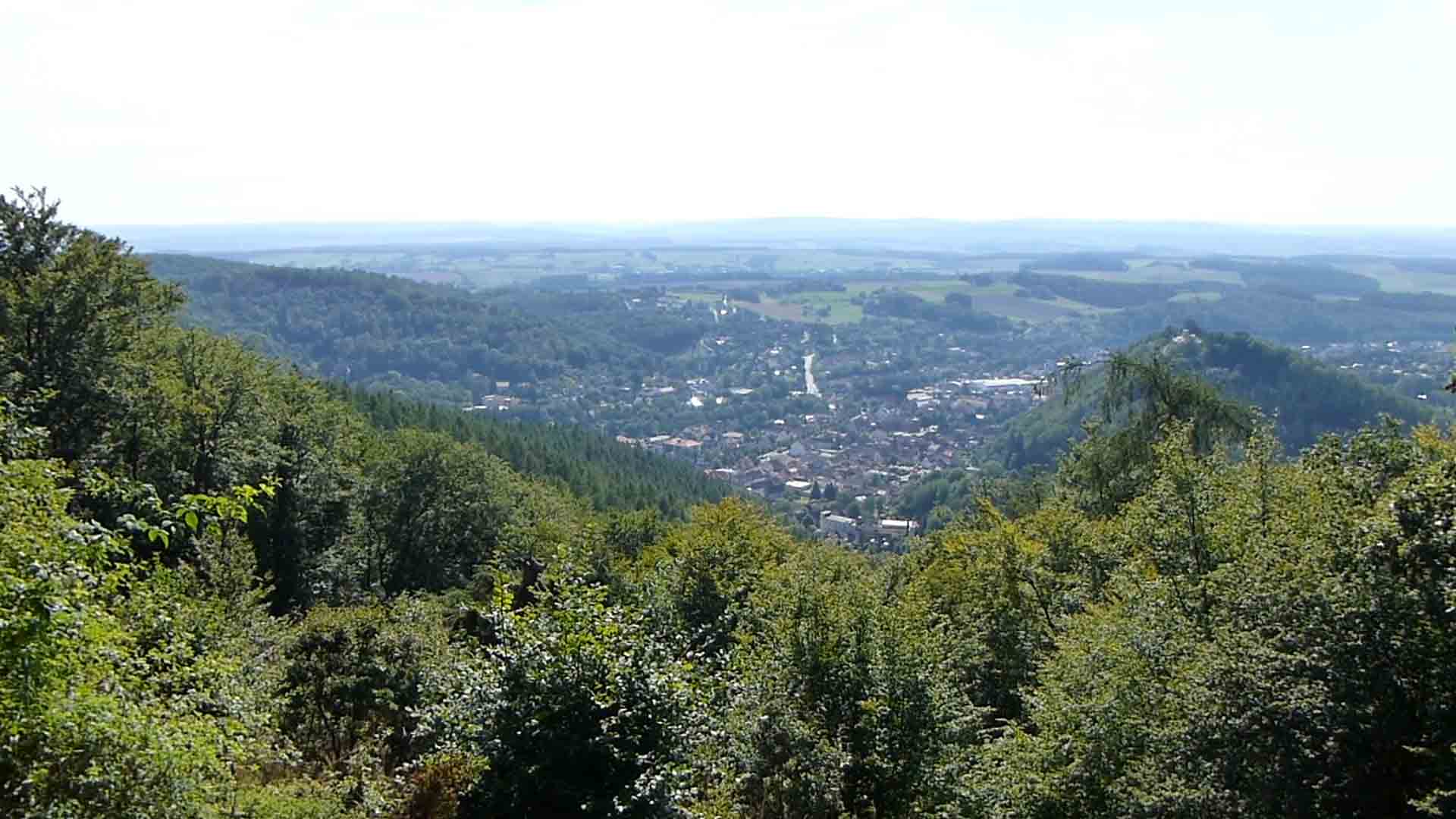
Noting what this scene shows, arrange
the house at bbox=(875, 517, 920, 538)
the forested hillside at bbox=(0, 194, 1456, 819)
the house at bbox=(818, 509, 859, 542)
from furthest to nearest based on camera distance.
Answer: the house at bbox=(818, 509, 859, 542) → the house at bbox=(875, 517, 920, 538) → the forested hillside at bbox=(0, 194, 1456, 819)

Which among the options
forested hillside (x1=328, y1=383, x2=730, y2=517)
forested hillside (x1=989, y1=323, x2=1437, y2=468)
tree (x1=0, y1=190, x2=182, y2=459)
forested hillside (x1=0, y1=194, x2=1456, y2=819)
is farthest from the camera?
forested hillside (x1=989, y1=323, x2=1437, y2=468)

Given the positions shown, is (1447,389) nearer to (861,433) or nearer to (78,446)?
(78,446)

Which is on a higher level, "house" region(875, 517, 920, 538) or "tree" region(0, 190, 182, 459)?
"tree" region(0, 190, 182, 459)

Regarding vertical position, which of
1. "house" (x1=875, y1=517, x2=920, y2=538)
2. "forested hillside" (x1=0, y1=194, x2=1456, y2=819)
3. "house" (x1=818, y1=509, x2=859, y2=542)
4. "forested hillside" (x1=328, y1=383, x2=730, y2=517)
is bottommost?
"house" (x1=818, y1=509, x2=859, y2=542)

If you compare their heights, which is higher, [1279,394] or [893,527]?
[1279,394]

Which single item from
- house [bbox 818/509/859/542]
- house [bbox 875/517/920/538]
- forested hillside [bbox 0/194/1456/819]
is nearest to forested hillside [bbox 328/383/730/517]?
house [bbox 818/509/859/542]

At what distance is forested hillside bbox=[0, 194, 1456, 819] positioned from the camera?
844 cm

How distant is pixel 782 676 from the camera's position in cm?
1406

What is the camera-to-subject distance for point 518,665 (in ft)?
36.9

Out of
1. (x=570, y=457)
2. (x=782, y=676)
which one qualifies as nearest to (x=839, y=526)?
(x=570, y=457)

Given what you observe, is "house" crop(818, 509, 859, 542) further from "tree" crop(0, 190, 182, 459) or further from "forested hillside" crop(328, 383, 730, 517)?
"tree" crop(0, 190, 182, 459)

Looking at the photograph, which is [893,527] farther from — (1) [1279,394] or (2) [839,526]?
(1) [1279,394]

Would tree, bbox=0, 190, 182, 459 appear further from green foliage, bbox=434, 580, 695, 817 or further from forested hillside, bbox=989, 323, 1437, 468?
forested hillside, bbox=989, 323, 1437, 468

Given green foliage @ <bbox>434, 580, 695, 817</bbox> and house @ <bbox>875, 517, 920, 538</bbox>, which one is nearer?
green foliage @ <bbox>434, 580, 695, 817</bbox>
